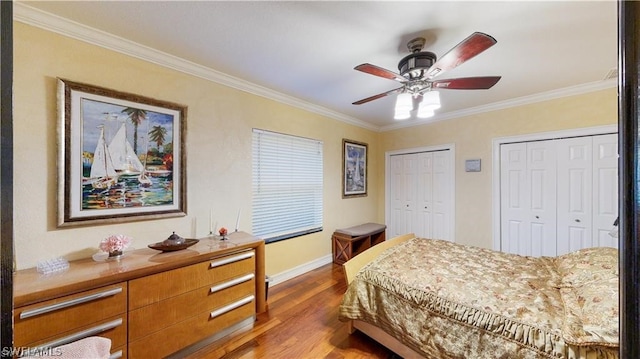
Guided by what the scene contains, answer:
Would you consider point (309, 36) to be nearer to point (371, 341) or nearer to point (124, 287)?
point (124, 287)

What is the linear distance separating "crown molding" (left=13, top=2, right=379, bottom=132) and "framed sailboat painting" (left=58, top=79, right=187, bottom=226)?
13.9 inches

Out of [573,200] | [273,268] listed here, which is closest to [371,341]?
[273,268]

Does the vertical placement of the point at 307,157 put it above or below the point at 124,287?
above

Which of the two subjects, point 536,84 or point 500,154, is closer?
point 536,84

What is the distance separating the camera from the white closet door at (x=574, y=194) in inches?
107

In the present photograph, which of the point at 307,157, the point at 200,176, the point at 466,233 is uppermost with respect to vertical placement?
the point at 307,157

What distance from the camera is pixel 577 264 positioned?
1.74 m

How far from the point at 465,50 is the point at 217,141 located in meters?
2.26

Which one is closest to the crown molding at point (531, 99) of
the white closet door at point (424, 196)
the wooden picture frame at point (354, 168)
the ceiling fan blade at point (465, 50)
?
the white closet door at point (424, 196)

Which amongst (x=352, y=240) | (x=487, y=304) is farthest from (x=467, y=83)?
(x=352, y=240)

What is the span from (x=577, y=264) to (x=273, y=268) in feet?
9.29

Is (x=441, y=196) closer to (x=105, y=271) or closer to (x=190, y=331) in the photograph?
(x=190, y=331)

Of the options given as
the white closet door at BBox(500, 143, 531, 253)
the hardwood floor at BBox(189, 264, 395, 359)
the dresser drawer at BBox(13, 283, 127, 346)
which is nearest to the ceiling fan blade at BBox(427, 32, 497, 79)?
the hardwood floor at BBox(189, 264, 395, 359)

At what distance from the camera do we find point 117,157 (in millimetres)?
1875
